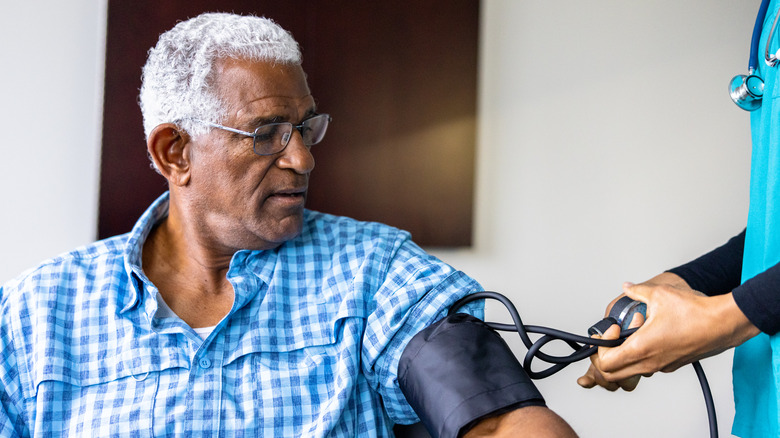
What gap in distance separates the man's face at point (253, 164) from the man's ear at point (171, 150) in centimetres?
2

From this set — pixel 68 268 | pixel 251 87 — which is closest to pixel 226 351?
pixel 68 268

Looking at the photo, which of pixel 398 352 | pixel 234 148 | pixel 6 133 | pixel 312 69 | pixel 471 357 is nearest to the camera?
pixel 471 357

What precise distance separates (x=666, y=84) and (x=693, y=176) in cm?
28

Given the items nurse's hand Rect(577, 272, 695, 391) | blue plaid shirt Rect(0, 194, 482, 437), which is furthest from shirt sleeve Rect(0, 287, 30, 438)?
nurse's hand Rect(577, 272, 695, 391)

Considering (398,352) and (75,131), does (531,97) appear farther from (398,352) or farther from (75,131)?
(75,131)

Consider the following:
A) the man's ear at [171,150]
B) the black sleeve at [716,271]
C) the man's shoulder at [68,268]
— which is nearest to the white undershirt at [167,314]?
the man's shoulder at [68,268]

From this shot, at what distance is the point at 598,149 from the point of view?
1814 millimetres

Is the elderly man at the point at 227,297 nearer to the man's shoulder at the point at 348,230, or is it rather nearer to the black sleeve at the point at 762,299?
the man's shoulder at the point at 348,230

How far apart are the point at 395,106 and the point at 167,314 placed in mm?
861

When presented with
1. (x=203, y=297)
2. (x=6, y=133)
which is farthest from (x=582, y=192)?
(x=6, y=133)

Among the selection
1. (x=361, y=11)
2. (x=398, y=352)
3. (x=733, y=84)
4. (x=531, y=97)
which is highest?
(x=361, y=11)

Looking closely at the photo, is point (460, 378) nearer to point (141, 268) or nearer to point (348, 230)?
point (348, 230)

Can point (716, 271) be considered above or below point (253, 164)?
below

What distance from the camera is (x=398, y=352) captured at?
1095 mm
